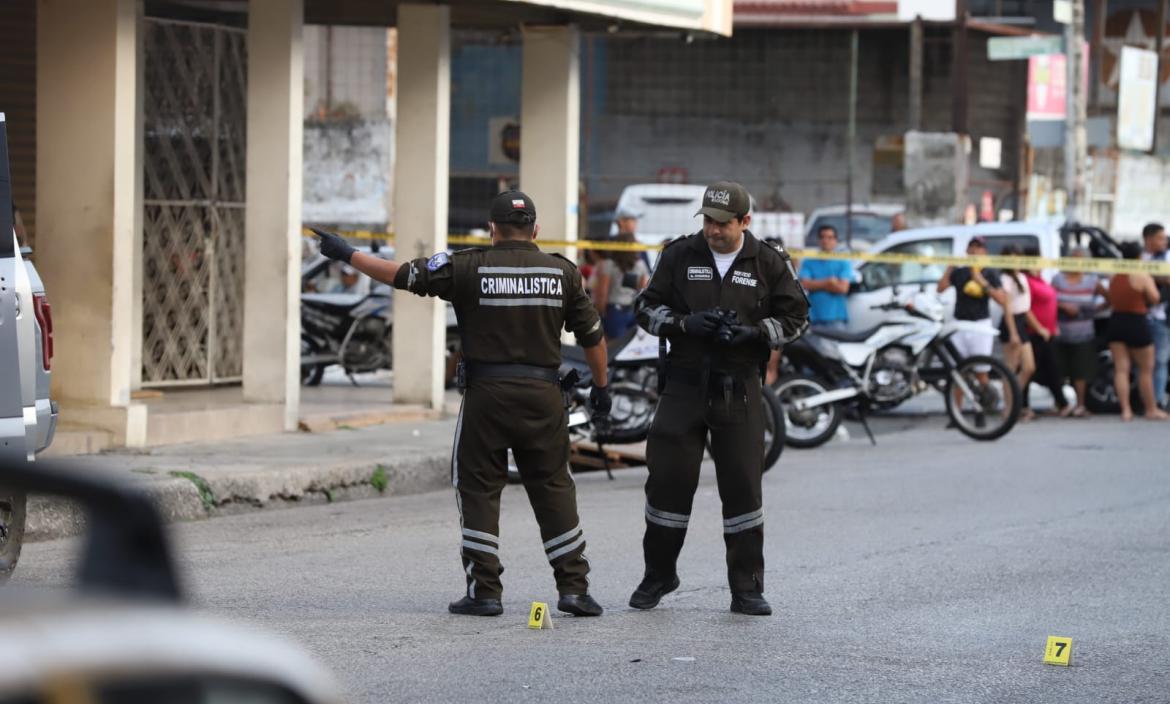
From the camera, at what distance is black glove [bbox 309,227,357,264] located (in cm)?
747

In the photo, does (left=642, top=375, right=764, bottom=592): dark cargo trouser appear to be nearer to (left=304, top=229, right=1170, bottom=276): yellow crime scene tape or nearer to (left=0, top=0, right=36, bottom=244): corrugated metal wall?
(left=0, top=0, right=36, bottom=244): corrugated metal wall

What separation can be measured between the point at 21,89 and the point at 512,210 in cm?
790

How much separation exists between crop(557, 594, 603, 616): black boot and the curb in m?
2.97

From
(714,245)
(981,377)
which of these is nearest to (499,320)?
(714,245)

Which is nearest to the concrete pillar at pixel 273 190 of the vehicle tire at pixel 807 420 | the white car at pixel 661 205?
the vehicle tire at pixel 807 420

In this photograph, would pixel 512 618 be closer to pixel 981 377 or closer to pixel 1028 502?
pixel 1028 502

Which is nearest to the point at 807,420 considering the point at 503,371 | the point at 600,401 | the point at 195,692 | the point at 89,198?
the point at 89,198

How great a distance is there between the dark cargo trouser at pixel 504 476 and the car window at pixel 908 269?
12.3 m

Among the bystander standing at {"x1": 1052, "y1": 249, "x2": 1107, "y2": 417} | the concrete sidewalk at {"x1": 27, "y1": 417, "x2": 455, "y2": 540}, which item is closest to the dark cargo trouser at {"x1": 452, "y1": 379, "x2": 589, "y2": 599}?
the concrete sidewalk at {"x1": 27, "y1": 417, "x2": 455, "y2": 540}

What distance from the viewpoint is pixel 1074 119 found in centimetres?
2380

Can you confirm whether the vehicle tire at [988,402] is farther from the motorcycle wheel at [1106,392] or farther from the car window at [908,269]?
the car window at [908,269]

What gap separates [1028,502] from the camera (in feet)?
39.3

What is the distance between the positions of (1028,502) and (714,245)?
481 centimetres

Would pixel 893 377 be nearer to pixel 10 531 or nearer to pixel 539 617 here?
pixel 539 617
